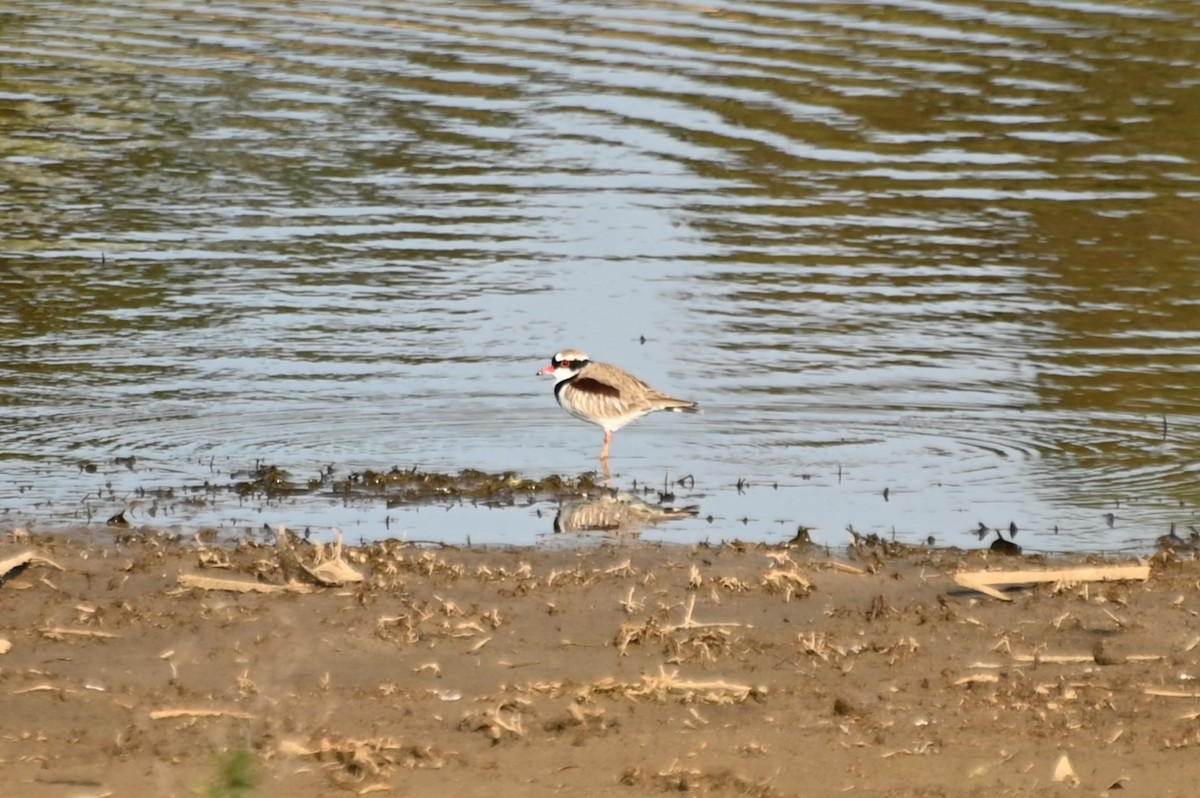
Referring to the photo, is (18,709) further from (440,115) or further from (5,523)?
(440,115)

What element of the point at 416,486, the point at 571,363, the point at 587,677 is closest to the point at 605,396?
the point at 571,363

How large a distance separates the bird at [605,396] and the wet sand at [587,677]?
3.05m

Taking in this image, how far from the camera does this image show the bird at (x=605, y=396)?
1191cm

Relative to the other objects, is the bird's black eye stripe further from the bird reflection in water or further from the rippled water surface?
the bird reflection in water

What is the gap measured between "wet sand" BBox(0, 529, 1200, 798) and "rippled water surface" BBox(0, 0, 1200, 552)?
61.4 inches

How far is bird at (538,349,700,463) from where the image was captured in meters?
11.9

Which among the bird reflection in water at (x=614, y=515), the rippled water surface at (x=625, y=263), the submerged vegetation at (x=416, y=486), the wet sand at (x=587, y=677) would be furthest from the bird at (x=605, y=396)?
the wet sand at (x=587, y=677)

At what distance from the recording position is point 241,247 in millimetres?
16922

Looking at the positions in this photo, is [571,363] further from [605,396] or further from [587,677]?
[587,677]

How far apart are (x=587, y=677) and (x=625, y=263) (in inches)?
382

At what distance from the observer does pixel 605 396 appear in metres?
11.9

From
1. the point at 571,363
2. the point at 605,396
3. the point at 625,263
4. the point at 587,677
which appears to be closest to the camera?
the point at 587,677

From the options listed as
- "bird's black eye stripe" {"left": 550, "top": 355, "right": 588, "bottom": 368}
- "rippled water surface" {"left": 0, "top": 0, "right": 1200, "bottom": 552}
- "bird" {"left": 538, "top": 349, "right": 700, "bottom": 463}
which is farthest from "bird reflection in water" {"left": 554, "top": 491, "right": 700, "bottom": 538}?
"bird's black eye stripe" {"left": 550, "top": 355, "right": 588, "bottom": 368}

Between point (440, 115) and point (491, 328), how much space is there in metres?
8.37
